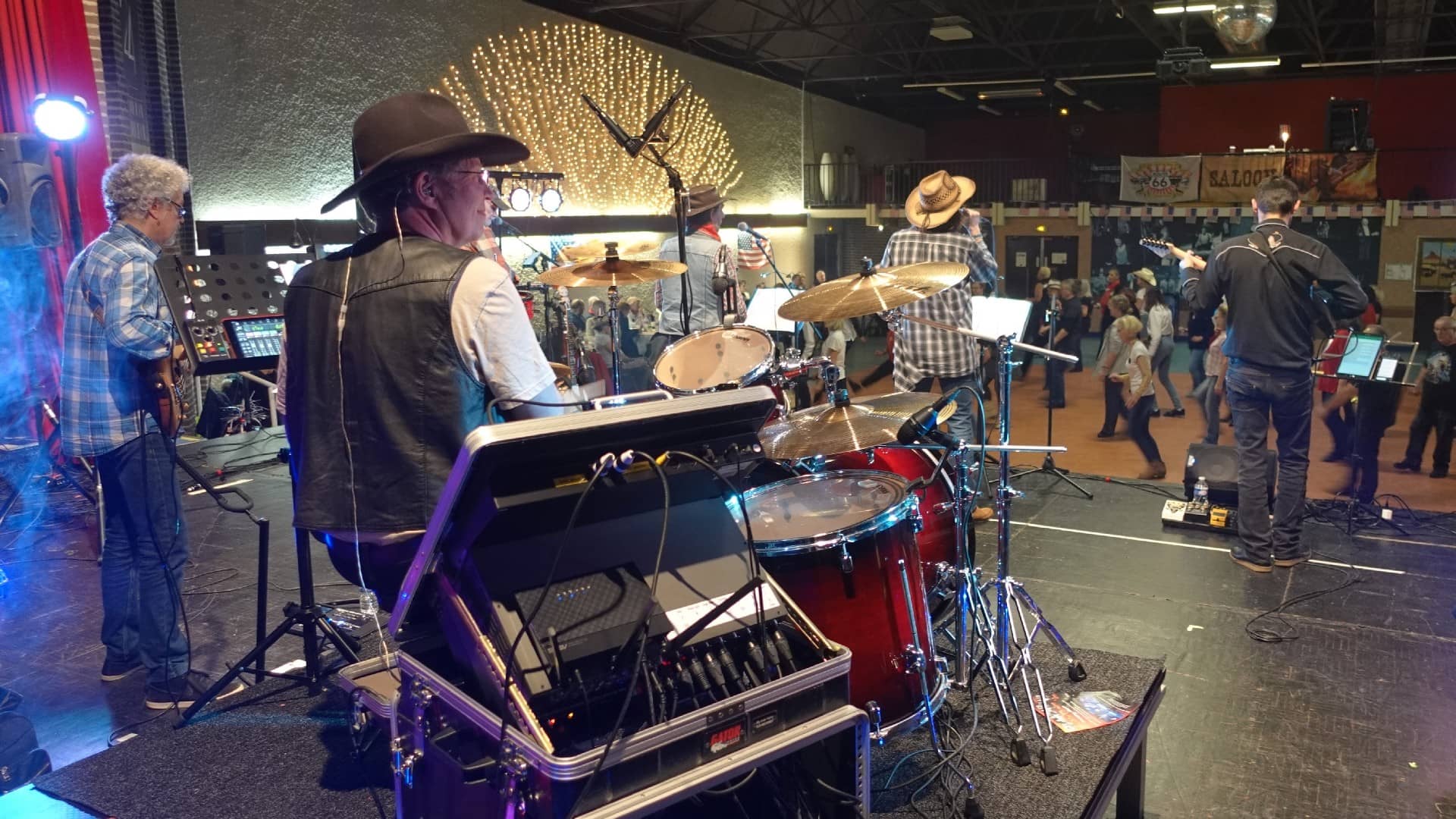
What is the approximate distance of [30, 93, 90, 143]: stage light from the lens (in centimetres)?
673

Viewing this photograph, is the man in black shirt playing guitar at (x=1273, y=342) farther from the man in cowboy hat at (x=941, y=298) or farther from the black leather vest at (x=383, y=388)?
the black leather vest at (x=383, y=388)

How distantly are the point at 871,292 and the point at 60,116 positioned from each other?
19.8 ft

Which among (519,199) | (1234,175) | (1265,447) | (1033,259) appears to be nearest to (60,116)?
(519,199)

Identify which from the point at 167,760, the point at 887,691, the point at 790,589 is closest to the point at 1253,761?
the point at 887,691

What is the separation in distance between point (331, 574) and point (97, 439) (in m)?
1.90

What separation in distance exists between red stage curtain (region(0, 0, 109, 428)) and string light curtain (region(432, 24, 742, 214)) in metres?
3.92

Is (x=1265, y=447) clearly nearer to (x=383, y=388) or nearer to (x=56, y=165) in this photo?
(x=383, y=388)

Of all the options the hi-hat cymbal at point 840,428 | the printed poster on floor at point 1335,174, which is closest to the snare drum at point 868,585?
the hi-hat cymbal at point 840,428

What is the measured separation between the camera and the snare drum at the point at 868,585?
268cm

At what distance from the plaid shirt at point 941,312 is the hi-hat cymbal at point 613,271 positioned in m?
1.25

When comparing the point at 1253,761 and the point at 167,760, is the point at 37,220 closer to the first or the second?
the point at 167,760

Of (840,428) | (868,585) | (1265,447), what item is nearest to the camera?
(868,585)

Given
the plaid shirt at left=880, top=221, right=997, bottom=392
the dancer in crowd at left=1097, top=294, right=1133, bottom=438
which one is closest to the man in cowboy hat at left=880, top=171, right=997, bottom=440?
the plaid shirt at left=880, top=221, right=997, bottom=392

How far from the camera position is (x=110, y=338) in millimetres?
3543
